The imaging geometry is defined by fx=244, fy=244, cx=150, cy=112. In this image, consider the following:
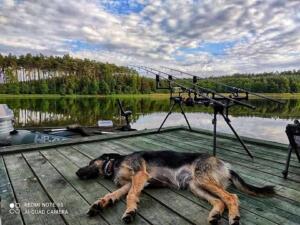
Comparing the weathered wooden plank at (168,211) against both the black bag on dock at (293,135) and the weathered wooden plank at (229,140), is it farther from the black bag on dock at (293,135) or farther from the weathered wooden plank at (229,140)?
the weathered wooden plank at (229,140)

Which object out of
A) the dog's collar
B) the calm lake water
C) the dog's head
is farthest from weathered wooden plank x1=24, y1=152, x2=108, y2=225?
the calm lake water

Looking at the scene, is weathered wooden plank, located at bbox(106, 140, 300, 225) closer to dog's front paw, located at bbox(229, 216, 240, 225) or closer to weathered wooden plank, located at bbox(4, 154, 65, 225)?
dog's front paw, located at bbox(229, 216, 240, 225)

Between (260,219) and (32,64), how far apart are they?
84823 mm

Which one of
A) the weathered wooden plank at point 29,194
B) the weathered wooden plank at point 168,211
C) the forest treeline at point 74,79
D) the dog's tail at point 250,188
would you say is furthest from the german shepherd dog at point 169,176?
the forest treeline at point 74,79

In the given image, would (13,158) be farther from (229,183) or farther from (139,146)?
(229,183)

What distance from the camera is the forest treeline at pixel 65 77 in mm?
72438

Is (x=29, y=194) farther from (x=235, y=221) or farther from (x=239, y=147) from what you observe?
(x=239, y=147)

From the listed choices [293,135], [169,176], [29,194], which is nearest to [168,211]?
[169,176]

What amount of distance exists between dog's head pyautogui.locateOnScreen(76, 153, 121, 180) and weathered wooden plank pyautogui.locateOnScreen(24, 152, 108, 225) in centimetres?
24

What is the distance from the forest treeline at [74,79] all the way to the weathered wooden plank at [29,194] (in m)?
63.3

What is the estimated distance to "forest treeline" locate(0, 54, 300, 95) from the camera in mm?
68625

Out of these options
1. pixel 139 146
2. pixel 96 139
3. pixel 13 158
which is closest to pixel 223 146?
pixel 139 146

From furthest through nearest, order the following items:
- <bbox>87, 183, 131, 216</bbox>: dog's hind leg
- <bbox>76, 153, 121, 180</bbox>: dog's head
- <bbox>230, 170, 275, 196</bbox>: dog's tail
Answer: <bbox>76, 153, 121, 180</bbox>: dog's head, <bbox>230, 170, 275, 196</bbox>: dog's tail, <bbox>87, 183, 131, 216</bbox>: dog's hind leg

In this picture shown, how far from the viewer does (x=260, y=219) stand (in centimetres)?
236
